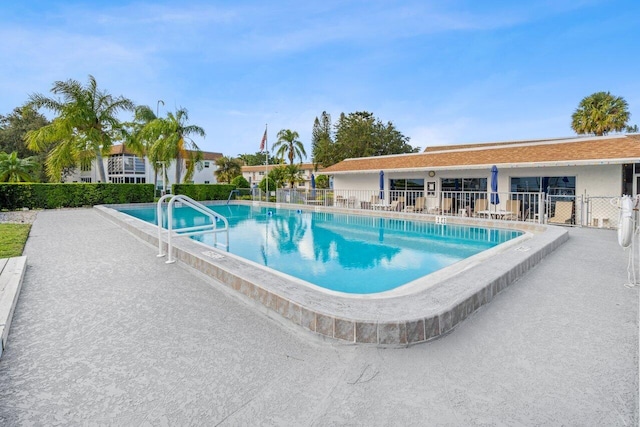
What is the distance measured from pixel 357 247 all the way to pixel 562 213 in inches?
351

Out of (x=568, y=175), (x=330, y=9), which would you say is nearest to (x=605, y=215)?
(x=568, y=175)

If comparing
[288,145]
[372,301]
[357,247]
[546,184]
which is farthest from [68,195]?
[546,184]

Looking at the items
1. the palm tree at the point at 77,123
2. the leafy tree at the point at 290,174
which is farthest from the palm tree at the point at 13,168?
the leafy tree at the point at 290,174

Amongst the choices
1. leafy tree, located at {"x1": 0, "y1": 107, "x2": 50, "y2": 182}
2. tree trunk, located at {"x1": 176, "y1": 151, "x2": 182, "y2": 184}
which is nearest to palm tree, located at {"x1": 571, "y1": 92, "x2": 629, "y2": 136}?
tree trunk, located at {"x1": 176, "y1": 151, "x2": 182, "y2": 184}

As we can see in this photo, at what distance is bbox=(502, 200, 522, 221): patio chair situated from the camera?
14565mm

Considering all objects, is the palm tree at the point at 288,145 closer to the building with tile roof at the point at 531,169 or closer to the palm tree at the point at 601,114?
the building with tile roof at the point at 531,169

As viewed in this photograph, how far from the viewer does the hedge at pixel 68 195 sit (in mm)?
18312

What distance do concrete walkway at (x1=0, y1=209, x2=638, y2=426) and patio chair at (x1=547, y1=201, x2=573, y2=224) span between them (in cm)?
978

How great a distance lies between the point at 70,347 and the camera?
3252 millimetres

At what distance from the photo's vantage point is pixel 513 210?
14984 mm

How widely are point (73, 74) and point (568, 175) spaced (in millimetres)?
29866

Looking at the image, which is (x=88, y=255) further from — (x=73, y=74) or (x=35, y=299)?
(x=73, y=74)

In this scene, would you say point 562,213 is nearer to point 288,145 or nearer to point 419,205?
point 419,205

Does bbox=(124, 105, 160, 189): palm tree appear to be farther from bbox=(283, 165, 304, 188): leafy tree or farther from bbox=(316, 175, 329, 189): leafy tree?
bbox=(316, 175, 329, 189): leafy tree
